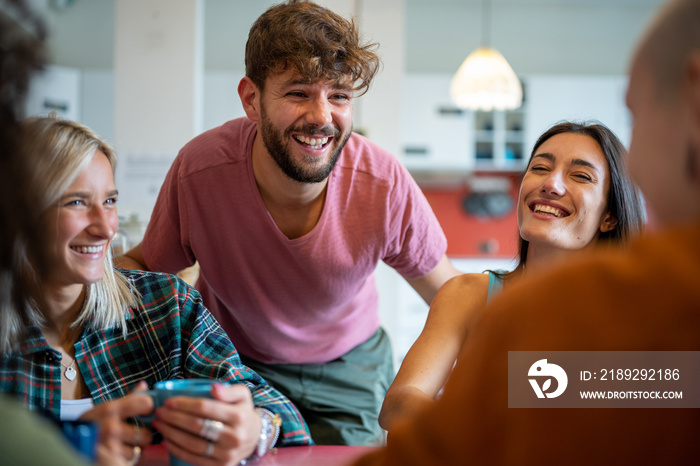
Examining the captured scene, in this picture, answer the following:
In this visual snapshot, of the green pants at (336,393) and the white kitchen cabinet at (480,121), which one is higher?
the white kitchen cabinet at (480,121)

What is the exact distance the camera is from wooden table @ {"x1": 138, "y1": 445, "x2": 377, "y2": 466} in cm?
117

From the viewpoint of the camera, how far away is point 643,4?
6902mm

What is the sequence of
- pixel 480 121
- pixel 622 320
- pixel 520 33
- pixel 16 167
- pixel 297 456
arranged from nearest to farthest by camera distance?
pixel 622 320 → pixel 16 167 → pixel 297 456 → pixel 480 121 → pixel 520 33

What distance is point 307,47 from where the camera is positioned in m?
1.72

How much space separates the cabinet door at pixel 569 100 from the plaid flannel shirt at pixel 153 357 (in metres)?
5.37

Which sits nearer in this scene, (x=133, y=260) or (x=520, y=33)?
(x=133, y=260)

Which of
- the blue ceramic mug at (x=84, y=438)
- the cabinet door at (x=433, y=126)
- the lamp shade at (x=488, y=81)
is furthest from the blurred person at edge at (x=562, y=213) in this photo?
the cabinet door at (x=433, y=126)

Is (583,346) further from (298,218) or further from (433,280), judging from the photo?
(433,280)

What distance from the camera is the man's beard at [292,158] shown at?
1762 millimetres

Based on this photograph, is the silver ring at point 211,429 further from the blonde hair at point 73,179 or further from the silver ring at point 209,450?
the blonde hair at point 73,179

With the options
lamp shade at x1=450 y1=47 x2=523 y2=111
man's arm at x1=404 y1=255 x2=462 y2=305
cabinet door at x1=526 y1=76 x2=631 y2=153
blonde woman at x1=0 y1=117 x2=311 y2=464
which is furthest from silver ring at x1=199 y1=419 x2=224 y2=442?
cabinet door at x1=526 y1=76 x2=631 y2=153

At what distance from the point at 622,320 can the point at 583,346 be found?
4cm

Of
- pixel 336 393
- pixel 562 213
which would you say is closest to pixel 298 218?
pixel 336 393

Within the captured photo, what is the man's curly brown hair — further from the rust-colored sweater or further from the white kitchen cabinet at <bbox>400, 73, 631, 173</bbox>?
the white kitchen cabinet at <bbox>400, 73, 631, 173</bbox>
